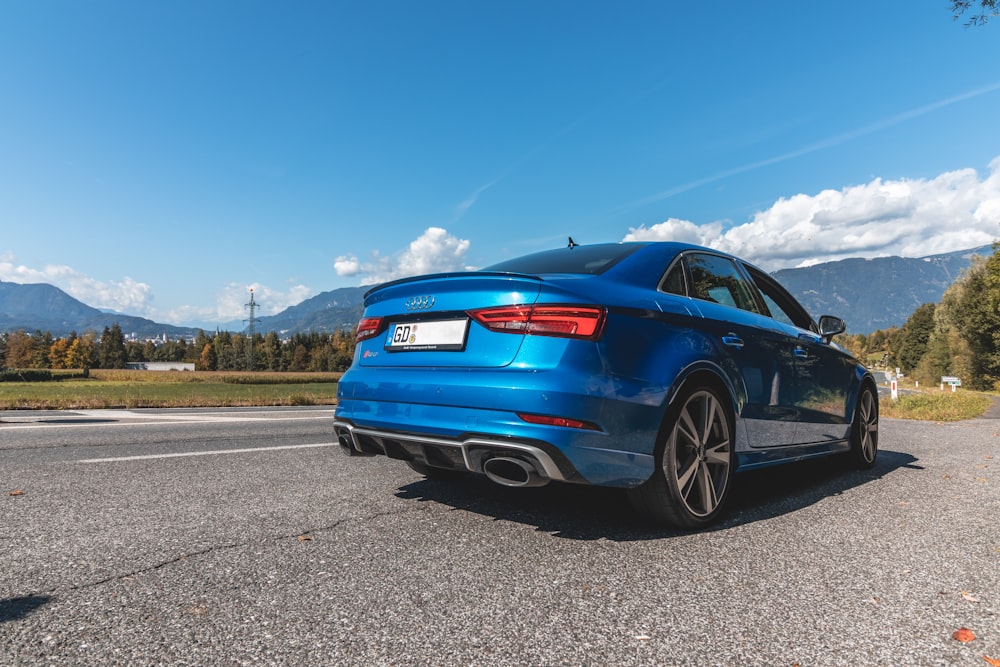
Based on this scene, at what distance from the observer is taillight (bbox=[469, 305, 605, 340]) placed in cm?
271

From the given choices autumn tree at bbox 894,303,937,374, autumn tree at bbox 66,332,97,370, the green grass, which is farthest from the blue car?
autumn tree at bbox 66,332,97,370

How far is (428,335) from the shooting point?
312 centimetres

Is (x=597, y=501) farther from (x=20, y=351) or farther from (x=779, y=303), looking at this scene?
(x=20, y=351)

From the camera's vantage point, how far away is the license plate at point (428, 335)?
2.97m

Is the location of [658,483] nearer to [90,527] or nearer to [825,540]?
[825,540]

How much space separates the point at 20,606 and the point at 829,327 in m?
5.46

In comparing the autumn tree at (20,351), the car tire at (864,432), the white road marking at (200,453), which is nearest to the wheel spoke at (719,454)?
the car tire at (864,432)

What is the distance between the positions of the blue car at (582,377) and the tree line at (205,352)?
113956 millimetres

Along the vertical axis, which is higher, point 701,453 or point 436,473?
point 701,453

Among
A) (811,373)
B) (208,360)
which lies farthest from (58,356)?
(811,373)

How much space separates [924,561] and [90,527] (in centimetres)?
392

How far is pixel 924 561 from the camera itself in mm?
2674

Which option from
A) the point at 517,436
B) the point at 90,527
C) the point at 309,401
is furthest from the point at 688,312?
the point at 309,401

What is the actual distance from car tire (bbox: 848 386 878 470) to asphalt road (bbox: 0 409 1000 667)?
0.83 metres
